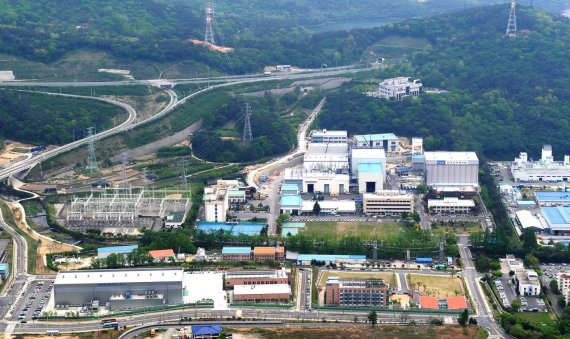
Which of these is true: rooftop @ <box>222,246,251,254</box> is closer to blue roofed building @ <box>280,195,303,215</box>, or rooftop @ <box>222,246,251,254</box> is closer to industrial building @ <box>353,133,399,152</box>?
blue roofed building @ <box>280,195,303,215</box>

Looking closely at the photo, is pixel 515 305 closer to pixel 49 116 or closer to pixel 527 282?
pixel 527 282

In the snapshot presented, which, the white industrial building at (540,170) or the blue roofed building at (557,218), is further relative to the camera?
the white industrial building at (540,170)

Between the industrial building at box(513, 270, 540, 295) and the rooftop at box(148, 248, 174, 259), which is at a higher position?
the rooftop at box(148, 248, 174, 259)

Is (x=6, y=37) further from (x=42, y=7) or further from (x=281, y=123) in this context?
(x=281, y=123)

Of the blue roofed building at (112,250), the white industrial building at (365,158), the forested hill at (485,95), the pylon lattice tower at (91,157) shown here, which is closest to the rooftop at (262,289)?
the blue roofed building at (112,250)

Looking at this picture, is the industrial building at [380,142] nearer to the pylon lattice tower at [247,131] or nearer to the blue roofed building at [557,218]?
the pylon lattice tower at [247,131]

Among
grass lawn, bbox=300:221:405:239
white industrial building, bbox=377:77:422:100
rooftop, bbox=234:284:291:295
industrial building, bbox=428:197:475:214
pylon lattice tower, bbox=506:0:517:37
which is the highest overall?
pylon lattice tower, bbox=506:0:517:37

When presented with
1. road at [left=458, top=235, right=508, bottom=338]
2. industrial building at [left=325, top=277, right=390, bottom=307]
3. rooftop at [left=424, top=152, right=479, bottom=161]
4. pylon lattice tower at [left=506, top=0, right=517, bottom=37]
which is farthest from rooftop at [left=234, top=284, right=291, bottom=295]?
pylon lattice tower at [left=506, top=0, right=517, bottom=37]
